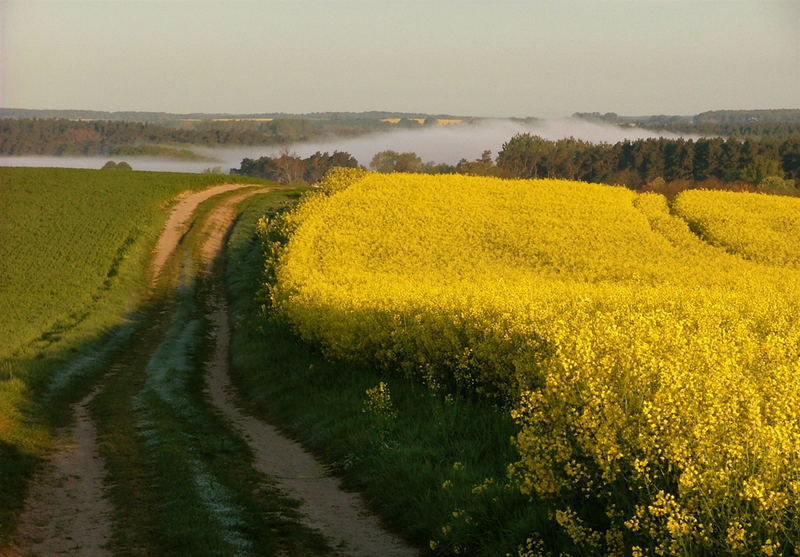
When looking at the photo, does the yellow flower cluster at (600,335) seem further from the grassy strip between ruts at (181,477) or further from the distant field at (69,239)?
the distant field at (69,239)

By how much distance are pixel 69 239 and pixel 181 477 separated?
4559 centimetres

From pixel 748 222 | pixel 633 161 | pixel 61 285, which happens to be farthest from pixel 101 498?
pixel 633 161

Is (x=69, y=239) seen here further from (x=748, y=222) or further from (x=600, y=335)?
(x=600, y=335)

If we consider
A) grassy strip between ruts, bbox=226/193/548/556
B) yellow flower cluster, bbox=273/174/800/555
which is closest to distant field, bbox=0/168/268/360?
yellow flower cluster, bbox=273/174/800/555

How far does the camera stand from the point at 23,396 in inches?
989

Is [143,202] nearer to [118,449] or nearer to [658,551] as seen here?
[118,449]

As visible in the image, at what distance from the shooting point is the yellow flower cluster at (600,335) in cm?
892

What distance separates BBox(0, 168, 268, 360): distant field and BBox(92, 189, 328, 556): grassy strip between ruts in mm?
7698

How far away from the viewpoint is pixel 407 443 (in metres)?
16.8

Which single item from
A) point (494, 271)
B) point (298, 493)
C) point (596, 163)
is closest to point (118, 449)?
point (298, 493)

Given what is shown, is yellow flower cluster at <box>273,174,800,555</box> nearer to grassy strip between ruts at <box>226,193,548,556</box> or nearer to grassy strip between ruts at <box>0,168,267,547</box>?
grassy strip between ruts at <box>226,193,548,556</box>

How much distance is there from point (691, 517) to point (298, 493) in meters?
8.65

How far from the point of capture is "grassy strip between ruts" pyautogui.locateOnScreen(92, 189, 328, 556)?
12.9 metres

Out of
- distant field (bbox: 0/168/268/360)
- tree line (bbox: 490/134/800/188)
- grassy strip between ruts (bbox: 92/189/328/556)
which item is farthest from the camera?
tree line (bbox: 490/134/800/188)
